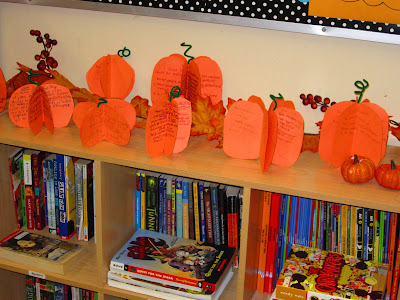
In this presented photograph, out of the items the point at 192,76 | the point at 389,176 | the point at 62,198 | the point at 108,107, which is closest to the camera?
the point at 389,176

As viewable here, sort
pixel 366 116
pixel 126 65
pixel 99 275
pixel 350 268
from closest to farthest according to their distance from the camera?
1. pixel 366 116
2. pixel 350 268
3. pixel 99 275
4. pixel 126 65

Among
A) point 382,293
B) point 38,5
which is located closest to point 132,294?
point 382,293

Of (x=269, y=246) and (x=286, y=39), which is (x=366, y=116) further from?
(x=269, y=246)

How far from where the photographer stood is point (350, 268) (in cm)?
150

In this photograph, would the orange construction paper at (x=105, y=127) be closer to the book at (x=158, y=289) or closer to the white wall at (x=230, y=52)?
the white wall at (x=230, y=52)

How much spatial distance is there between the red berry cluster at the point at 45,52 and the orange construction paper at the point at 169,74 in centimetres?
40

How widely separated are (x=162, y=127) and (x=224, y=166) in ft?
0.67

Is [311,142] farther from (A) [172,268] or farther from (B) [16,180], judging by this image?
(B) [16,180]

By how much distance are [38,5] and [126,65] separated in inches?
15.1

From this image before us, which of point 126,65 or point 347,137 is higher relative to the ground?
point 126,65

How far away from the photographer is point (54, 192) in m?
1.76

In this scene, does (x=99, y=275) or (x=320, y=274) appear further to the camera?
(x=99, y=275)

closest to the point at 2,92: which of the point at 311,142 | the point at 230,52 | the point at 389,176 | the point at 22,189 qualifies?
the point at 22,189

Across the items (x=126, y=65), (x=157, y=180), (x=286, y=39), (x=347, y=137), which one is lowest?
(x=157, y=180)
